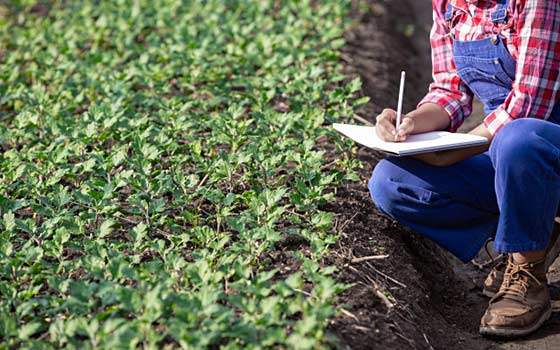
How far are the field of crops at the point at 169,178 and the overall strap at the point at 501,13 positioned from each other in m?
0.83

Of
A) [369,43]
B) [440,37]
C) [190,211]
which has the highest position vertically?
[440,37]

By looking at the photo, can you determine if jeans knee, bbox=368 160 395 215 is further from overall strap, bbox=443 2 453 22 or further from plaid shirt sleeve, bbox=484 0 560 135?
overall strap, bbox=443 2 453 22

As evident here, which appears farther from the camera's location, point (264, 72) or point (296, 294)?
point (264, 72)

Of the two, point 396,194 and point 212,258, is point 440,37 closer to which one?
point 396,194

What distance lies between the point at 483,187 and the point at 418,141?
295 mm

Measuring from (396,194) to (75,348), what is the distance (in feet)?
4.42

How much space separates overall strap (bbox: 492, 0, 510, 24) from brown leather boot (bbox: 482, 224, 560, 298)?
0.77m

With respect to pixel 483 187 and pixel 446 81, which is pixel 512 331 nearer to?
pixel 483 187

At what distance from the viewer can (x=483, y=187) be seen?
3.15 metres

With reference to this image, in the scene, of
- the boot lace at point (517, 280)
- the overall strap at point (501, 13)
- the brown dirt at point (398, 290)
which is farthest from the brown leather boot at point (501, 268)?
the overall strap at point (501, 13)

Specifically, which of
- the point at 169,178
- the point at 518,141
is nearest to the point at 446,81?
the point at 518,141

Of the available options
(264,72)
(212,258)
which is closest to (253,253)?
(212,258)

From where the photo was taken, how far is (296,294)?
2650mm

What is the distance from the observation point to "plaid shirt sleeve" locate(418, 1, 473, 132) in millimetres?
3371
